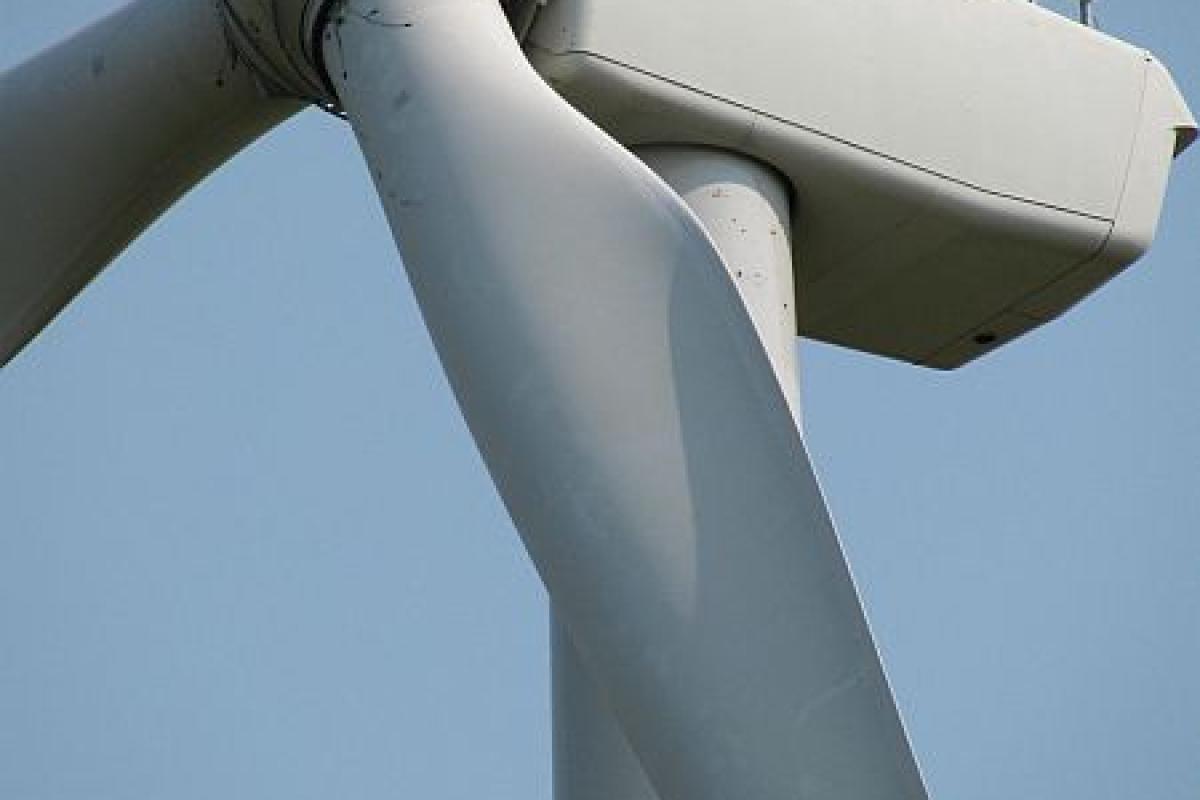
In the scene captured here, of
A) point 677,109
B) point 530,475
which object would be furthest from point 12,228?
point 530,475

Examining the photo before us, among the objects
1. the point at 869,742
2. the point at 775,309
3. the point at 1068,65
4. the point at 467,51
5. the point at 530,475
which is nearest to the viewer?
the point at 869,742

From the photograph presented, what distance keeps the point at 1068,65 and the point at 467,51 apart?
2445 mm

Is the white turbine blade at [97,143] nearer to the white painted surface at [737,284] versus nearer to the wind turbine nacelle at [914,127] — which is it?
the wind turbine nacelle at [914,127]

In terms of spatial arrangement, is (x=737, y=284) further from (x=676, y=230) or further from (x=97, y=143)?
(x=97, y=143)

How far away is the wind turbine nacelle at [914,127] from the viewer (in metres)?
7.36

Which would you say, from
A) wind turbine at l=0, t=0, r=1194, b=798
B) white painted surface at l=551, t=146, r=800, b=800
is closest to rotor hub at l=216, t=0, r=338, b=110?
wind turbine at l=0, t=0, r=1194, b=798

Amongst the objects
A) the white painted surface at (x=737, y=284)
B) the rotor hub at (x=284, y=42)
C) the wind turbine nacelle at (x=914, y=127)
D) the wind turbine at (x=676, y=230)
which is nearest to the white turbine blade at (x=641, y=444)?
the wind turbine at (x=676, y=230)

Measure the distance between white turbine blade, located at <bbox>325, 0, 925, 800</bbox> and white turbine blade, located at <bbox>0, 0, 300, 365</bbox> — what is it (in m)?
1.45

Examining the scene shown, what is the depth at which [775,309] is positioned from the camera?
24.1ft

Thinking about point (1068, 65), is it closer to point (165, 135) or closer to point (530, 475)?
point (165, 135)

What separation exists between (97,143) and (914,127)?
2.22m

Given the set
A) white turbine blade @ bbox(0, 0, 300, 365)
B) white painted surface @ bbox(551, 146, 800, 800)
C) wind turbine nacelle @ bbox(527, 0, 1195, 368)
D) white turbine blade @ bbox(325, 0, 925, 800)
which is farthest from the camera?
white turbine blade @ bbox(0, 0, 300, 365)

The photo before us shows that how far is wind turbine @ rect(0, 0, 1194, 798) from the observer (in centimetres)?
545

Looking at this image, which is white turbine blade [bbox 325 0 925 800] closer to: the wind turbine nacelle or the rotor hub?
the rotor hub
